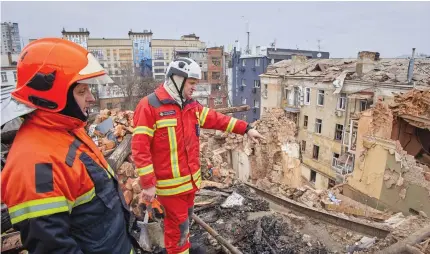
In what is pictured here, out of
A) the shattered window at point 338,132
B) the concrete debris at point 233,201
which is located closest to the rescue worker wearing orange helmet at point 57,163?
the concrete debris at point 233,201

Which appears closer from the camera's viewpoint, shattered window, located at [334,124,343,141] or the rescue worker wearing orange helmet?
the rescue worker wearing orange helmet

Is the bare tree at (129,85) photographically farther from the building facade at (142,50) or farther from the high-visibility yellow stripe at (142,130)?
the high-visibility yellow stripe at (142,130)

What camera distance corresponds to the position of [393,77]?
1533cm

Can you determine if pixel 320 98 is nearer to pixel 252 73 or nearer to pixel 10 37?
pixel 252 73

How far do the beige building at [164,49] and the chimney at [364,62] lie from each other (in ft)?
78.5

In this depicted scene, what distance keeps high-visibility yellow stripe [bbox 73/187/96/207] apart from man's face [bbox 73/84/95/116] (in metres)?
0.47

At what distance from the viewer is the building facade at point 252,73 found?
28.2 metres

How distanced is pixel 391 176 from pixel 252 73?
2237cm

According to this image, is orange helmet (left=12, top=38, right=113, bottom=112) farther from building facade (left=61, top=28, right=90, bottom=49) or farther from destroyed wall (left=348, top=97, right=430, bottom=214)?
building facade (left=61, top=28, right=90, bottom=49)

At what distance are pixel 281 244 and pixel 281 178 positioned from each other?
10829mm

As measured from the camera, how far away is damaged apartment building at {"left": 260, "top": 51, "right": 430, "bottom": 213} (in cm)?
807

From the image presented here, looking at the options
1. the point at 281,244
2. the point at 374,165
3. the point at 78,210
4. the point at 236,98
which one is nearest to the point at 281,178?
Answer: the point at 374,165

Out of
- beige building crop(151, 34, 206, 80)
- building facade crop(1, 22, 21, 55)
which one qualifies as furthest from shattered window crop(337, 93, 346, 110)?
building facade crop(1, 22, 21, 55)

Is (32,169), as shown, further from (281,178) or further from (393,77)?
(393,77)
